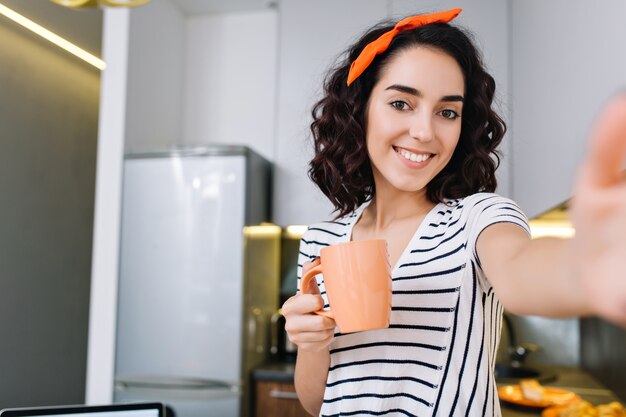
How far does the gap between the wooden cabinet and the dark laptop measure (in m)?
0.98

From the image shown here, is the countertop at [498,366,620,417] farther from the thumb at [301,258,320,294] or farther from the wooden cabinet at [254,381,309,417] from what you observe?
the thumb at [301,258,320,294]

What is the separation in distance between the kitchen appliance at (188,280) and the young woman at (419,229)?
122 cm

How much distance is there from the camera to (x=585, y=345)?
90.4 inches

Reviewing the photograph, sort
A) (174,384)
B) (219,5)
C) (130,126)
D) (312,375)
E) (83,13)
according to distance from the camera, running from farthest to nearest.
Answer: (219,5) < (83,13) < (130,126) < (174,384) < (312,375)

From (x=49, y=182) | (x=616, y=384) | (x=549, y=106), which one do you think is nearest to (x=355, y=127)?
(x=549, y=106)

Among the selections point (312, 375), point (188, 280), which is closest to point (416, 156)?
point (312, 375)

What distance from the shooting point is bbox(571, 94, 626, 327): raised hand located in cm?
24

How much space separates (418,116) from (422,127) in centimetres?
2

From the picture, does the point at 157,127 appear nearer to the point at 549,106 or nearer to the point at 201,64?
the point at 201,64

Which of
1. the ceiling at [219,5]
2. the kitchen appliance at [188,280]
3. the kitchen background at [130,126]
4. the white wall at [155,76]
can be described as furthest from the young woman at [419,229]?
the ceiling at [219,5]

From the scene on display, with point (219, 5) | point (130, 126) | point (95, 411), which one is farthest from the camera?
point (219, 5)

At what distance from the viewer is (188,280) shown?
2.15 metres

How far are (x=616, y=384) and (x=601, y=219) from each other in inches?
74.7

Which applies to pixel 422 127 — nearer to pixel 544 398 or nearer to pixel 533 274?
pixel 533 274
